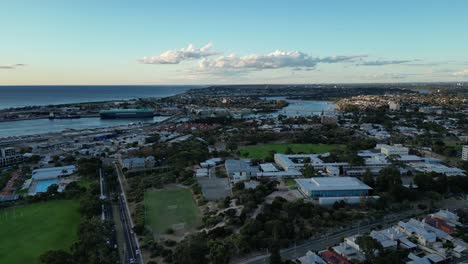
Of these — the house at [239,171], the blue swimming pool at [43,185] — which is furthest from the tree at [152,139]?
the house at [239,171]

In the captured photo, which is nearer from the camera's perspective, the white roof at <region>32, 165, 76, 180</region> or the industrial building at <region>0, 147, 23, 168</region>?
the white roof at <region>32, 165, 76, 180</region>

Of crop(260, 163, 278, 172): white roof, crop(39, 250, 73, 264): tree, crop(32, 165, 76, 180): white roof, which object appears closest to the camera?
crop(39, 250, 73, 264): tree

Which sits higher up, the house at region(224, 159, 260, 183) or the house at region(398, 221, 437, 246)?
the house at region(224, 159, 260, 183)

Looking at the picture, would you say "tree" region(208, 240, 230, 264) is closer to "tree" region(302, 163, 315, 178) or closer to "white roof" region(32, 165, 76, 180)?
"tree" region(302, 163, 315, 178)

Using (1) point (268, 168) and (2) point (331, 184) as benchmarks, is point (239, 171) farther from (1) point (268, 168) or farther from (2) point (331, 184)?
(2) point (331, 184)

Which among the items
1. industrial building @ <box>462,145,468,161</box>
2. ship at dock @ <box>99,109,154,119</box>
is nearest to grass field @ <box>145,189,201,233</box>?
industrial building @ <box>462,145,468,161</box>

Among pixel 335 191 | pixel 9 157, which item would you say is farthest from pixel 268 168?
pixel 9 157
